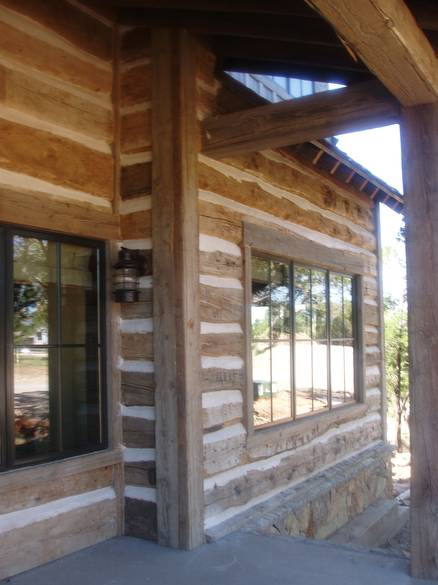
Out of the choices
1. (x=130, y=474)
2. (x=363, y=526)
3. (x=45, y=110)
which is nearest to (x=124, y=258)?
(x=45, y=110)

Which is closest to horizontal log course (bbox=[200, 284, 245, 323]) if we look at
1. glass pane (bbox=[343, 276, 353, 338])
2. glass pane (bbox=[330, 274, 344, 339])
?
glass pane (bbox=[330, 274, 344, 339])

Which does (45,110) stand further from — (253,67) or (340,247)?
(340,247)

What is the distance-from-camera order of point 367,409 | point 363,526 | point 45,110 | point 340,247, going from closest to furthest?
1. point 45,110
2. point 363,526
3. point 340,247
4. point 367,409

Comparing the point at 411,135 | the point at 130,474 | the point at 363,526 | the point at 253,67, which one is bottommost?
the point at 363,526

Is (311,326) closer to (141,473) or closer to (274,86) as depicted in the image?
(141,473)

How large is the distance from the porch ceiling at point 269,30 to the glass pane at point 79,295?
5.88 ft

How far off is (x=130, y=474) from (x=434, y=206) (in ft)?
9.08

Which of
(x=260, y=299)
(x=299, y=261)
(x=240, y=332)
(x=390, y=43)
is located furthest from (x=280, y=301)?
(x=390, y=43)

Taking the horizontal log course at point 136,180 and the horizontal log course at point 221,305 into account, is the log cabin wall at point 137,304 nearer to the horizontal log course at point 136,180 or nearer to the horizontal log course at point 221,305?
the horizontal log course at point 136,180

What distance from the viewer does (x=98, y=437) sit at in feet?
14.1

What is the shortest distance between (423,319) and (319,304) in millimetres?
3125

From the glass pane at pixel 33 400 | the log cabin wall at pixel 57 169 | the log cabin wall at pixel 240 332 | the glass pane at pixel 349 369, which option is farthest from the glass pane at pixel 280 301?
the glass pane at pixel 33 400

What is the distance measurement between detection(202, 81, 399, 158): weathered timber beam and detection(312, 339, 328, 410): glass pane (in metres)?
2.89

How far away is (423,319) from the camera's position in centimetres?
365
